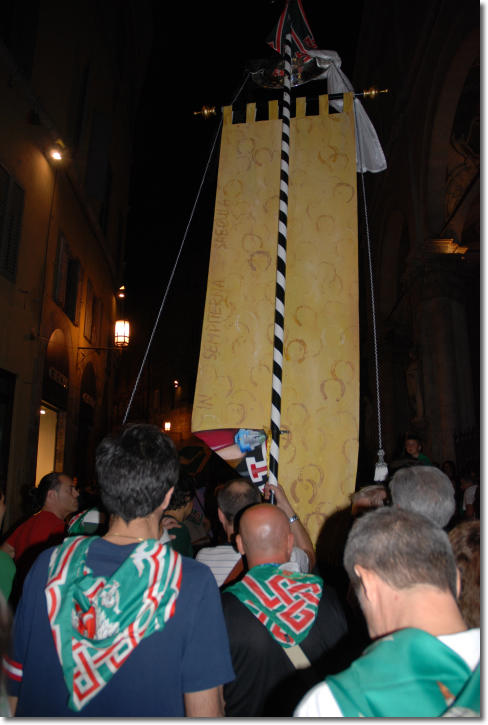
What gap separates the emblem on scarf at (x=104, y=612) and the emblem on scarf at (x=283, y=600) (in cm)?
57

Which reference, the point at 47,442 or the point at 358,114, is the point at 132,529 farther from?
the point at 47,442

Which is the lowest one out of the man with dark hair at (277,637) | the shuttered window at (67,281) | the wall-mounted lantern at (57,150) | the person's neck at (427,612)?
the man with dark hair at (277,637)

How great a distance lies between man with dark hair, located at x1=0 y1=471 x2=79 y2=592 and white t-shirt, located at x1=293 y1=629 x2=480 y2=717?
2722 mm

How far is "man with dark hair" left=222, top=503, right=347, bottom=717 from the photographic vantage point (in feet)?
6.16

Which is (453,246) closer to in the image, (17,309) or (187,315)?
(17,309)

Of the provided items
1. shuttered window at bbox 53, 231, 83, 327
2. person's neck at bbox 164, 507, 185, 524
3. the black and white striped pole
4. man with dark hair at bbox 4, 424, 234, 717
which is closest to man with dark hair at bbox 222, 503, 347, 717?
man with dark hair at bbox 4, 424, 234, 717

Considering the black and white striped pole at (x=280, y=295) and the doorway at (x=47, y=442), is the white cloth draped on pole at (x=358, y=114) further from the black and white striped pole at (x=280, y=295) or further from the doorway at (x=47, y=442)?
the doorway at (x=47, y=442)

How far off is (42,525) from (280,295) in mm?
2506

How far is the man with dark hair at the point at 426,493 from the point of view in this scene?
2531mm

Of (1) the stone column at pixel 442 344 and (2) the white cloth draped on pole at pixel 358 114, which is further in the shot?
(1) the stone column at pixel 442 344

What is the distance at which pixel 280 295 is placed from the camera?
146 inches

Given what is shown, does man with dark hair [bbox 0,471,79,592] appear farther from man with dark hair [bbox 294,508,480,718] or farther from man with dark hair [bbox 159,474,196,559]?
man with dark hair [bbox 294,508,480,718]

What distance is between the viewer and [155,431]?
6.16ft

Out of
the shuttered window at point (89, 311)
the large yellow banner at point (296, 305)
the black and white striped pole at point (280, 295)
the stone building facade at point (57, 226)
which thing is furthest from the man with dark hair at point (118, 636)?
the shuttered window at point (89, 311)
